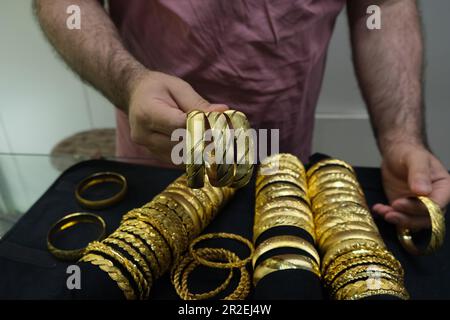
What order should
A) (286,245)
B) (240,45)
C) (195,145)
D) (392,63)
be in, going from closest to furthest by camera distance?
(195,145) < (286,245) < (240,45) < (392,63)

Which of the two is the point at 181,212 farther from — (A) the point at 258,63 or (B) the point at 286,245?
(A) the point at 258,63

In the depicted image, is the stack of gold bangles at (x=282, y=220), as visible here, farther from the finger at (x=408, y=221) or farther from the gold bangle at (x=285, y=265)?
the finger at (x=408, y=221)

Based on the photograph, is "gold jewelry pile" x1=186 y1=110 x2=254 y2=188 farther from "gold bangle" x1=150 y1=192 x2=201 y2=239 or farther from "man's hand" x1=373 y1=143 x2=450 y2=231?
"man's hand" x1=373 y1=143 x2=450 y2=231

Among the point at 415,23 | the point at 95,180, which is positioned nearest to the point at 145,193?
the point at 95,180

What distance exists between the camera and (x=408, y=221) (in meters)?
0.87

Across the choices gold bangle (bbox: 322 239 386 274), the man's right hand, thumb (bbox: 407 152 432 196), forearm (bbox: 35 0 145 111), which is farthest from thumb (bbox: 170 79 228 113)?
thumb (bbox: 407 152 432 196)

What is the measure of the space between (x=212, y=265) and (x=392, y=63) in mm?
684

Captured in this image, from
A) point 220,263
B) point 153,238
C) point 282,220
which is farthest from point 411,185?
point 153,238

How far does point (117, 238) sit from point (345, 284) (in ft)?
1.25

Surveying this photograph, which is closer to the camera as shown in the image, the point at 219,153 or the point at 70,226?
the point at 219,153

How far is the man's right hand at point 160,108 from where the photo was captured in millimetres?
689

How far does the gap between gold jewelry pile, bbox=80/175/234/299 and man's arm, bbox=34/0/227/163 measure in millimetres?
93

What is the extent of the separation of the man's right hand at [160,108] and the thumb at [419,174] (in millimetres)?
418

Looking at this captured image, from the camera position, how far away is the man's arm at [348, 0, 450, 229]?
38.9 inches
